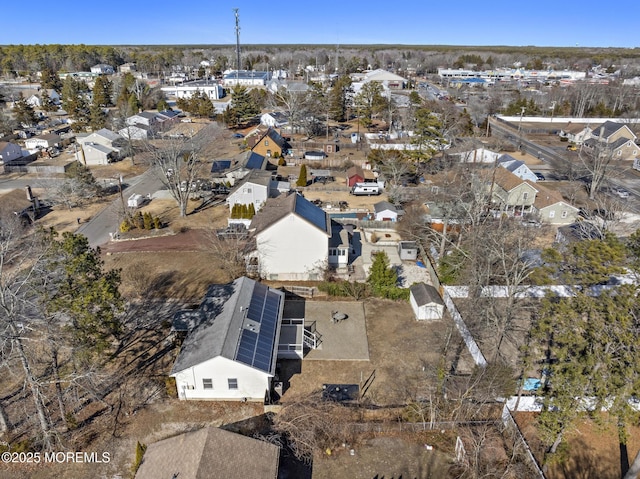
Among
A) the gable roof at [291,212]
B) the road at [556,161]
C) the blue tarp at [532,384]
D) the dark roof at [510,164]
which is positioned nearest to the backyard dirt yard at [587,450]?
the blue tarp at [532,384]

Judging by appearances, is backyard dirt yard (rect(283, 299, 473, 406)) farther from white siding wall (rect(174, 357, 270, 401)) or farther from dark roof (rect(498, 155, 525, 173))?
dark roof (rect(498, 155, 525, 173))

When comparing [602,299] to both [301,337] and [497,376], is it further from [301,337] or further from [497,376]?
[301,337]

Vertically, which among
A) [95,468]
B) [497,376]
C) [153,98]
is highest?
[153,98]

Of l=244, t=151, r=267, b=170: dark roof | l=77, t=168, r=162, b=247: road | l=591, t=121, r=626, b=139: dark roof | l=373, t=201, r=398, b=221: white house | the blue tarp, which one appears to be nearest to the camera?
the blue tarp

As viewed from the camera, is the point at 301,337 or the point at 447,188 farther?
the point at 447,188

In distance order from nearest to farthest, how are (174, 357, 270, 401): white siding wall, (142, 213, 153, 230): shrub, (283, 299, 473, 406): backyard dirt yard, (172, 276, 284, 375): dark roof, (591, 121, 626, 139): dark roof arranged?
(174, 357, 270, 401): white siding wall
(172, 276, 284, 375): dark roof
(283, 299, 473, 406): backyard dirt yard
(142, 213, 153, 230): shrub
(591, 121, 626, 139): dark roof

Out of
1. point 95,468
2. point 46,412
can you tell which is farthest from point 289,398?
point 46,412

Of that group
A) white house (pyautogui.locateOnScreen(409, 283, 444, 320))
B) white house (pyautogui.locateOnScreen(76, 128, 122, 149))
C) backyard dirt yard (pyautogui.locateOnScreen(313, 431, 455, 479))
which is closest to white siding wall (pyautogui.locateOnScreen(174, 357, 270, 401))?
backyard dirt yard (pyautogui.locateOnScreen(313, 431, 455, 479))
